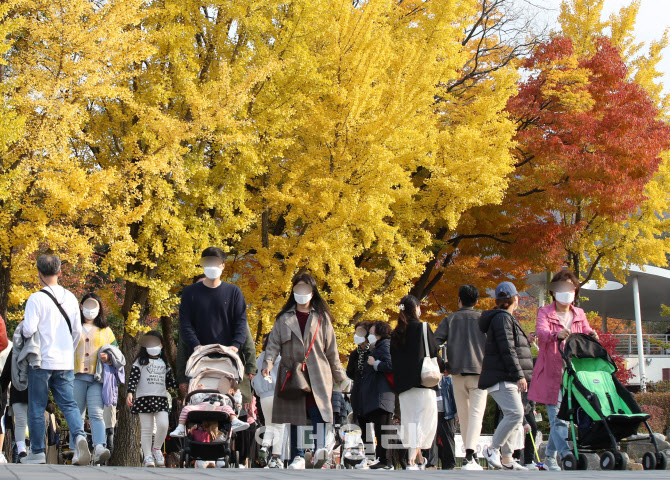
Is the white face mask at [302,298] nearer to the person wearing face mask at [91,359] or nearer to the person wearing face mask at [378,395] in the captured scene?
the person wearing face mask at [378,395]

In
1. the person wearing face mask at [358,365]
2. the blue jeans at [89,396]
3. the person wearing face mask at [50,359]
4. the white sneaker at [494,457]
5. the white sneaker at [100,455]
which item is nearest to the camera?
the person wearing face mask at [50,359]

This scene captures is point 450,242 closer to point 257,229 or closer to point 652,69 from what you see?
point 257,229

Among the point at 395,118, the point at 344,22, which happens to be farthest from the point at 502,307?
the point at 344,22

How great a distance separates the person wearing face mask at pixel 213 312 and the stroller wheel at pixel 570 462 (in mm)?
3215

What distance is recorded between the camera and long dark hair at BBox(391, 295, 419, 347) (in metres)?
8.11

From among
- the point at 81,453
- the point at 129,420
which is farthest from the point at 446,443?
the point at 129,420

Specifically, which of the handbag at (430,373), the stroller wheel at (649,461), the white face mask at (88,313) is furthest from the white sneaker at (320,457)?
the white face mask at (88,313)

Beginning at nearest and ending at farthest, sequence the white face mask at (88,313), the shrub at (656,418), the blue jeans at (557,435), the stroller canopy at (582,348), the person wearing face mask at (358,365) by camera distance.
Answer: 1. the stroller canopy at (582,348)
2. the blue jeans at (557,435)
3. the white face mask at (88,313)
4. the person wearing face mask at (358,365)
5. the shrub at (656,418)

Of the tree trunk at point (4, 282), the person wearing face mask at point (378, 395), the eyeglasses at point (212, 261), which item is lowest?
the person wearing face mask at point (378, 395)

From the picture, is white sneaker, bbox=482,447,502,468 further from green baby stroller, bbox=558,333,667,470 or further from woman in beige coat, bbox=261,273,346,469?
woman in beige coat, bbox=261,273,346,469

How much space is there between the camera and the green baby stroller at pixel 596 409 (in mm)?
7141

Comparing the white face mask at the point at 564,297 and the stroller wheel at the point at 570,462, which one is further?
the white face mask at the point at 564,297

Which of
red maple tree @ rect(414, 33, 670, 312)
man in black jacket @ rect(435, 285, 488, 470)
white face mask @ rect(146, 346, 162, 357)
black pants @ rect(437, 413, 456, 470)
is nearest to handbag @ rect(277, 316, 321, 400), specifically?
man in black jacket @ rect(435, 285, 488, 470)

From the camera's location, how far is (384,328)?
9172mm
